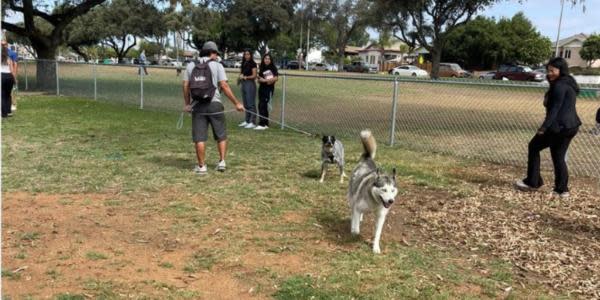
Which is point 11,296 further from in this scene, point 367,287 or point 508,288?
point 508,288

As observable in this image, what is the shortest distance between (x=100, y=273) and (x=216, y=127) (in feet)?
10.9

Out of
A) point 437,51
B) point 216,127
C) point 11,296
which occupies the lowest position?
point 11,296

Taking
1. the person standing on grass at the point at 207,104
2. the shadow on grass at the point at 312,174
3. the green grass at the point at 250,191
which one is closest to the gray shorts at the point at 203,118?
the person standing on grass at the point at 207,104

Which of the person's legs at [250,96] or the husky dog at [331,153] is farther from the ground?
the person's legs at [250,96]

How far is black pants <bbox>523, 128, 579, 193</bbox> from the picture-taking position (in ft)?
19.5

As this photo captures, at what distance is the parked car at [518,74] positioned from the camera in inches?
1511

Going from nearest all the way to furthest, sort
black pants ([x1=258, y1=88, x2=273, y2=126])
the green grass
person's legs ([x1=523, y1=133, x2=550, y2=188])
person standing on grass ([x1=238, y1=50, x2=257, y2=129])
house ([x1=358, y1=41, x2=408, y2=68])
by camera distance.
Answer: the green grass, person's legs ([x1=523, y1=133, x2=550, y2=188]), person standing on grass ([x1=238, y1=50, x2=257, y2=129]), black pants ([x1=258, y1=88, x2=273, y2=126]), house ([x1=358, y1=41, x2=408, y2=68])

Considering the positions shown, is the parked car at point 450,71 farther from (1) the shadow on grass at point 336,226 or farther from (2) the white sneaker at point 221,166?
(1) the shadow on grass at point 336,226

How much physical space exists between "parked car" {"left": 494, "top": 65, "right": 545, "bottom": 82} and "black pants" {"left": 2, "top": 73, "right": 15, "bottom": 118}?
3582cm

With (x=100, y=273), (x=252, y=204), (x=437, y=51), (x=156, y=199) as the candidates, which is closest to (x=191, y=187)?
(x=156, y=199)

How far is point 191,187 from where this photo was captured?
6074mm

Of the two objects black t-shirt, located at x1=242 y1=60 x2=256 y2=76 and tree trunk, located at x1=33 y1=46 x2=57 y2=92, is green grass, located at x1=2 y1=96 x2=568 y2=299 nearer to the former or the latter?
black t-shirt, located at x1=242 y1=60 x2=256 y2=76

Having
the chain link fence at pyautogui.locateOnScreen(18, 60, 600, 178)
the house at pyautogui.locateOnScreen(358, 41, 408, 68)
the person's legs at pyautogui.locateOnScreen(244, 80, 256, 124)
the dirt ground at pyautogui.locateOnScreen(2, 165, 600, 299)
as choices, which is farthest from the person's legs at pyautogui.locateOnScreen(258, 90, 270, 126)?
the house at pyautogui.locateOnScreen(358, 41, 408, 68)

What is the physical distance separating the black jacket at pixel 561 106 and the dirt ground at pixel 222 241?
0.91 meters
